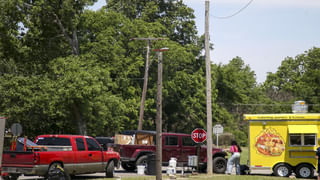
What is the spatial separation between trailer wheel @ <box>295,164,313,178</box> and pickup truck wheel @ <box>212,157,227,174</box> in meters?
4.37

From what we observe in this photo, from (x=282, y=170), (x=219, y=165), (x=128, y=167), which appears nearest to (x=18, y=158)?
(x=128, y=167)

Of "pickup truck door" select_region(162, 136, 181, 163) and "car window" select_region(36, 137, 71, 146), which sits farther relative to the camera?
"pickup truck door" select_region(162, 136, 181, 163)

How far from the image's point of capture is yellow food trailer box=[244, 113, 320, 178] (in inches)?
896

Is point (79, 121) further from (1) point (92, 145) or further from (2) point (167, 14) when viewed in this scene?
(2) point (167, 14)

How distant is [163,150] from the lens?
25297 mm

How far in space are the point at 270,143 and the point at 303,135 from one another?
153cm

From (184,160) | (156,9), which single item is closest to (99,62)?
(156,9)

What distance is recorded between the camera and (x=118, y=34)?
45.2 metres

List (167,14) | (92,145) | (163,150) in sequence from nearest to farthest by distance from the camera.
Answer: (92,145) < (163,150) < (167,14)

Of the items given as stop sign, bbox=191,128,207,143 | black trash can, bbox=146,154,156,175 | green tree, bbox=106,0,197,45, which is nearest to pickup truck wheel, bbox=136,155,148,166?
black trash can, bbox=146,154,156,175

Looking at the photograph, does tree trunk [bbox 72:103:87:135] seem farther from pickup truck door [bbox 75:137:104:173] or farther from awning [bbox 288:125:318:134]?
awning [bbox 288:125:318:134]

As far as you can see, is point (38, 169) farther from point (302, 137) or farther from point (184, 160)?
point (302, 137)

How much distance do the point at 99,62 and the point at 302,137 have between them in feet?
69.2

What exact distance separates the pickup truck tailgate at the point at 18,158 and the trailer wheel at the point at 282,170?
1123 centimetres
